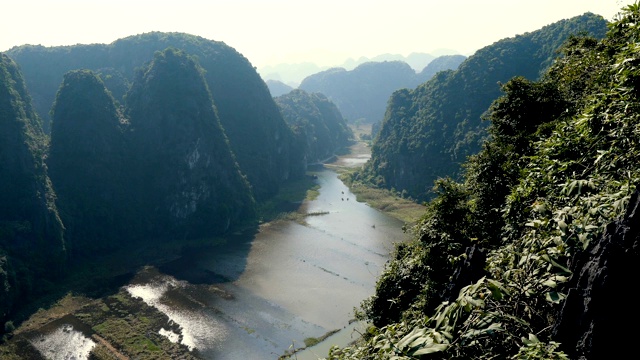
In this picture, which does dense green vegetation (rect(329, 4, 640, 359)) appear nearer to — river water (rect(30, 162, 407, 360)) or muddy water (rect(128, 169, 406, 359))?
river water (rect(30, 162, 407, 360))

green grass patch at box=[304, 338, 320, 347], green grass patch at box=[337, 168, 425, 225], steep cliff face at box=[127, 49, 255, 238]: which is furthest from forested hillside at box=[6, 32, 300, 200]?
green grass patch at box=[304, 338, 320, 347]

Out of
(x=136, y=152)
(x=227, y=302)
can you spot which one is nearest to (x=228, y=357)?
(x=227, y=302)

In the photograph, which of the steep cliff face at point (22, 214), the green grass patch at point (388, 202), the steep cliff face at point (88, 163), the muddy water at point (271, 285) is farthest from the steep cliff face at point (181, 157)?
the green grass patch at point (388, 202)

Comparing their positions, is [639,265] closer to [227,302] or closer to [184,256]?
[227,302]

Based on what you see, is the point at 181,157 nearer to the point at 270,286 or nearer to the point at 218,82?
the point at 270,286

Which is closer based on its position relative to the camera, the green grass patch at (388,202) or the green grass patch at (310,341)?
the green grass patch at (310,341)

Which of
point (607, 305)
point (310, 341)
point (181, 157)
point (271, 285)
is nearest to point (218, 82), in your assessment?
point (181, 157)

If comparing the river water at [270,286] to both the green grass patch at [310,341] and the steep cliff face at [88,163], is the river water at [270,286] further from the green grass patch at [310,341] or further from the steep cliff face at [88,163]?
the steep cliff face at [88,163]

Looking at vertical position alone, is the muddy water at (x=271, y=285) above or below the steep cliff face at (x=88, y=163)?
below
